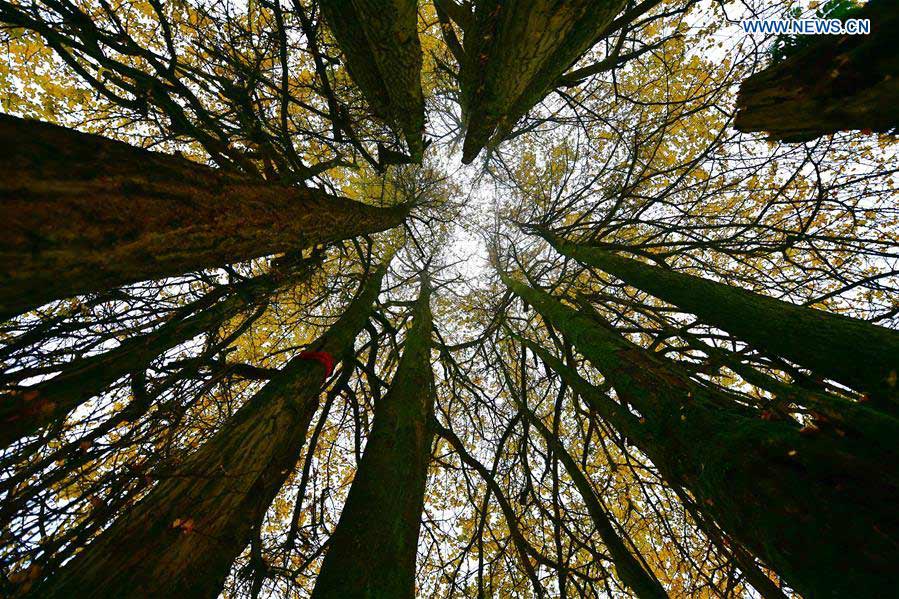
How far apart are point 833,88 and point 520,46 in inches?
97.1

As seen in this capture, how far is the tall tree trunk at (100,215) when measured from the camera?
36.9 inches

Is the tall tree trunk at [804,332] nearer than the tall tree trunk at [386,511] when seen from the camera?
Yes

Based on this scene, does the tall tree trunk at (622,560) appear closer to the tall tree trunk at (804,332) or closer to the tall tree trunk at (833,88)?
the tall tree trunk at (804,332)

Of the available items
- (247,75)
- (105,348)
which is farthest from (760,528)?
(247,75)

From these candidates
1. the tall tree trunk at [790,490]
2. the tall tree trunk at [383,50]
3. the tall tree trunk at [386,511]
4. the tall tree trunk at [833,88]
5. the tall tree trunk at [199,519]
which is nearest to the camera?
the tall tree trunk at [790,490]

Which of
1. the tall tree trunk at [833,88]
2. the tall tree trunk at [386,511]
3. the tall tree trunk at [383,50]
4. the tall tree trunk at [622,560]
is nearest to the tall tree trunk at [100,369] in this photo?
the tall tree trunk at [386,511]

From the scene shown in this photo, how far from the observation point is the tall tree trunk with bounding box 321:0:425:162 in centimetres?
312

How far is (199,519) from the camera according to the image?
71.1 inches

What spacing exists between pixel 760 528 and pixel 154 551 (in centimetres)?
282

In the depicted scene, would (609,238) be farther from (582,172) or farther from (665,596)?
(665,596)

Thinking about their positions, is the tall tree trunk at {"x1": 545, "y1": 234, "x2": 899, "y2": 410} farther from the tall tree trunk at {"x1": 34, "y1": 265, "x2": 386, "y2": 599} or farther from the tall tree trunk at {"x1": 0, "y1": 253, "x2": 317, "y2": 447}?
the tall tree trunk at {"x1": 0, "y1": 253, "x2": 317, "y2": 447}

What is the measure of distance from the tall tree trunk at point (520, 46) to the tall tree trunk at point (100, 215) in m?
3.02

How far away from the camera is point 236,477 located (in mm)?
1948

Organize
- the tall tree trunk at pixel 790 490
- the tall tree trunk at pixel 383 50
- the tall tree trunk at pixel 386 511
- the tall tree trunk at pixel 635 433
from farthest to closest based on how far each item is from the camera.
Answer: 1. the tall tree trunk at pixel 383 50
2. the tall tree trunk at pixel 635 433
3. the tall tree trunk at pixel 386 511
4. the tall tree trunk at pixel 790 490
